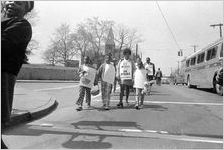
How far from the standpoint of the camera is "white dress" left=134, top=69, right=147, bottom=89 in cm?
981

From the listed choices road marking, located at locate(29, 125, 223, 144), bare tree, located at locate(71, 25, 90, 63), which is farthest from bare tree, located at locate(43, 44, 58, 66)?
road marking, located at locate(29, 125, 223, 144)

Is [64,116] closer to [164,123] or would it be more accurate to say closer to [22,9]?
[164,123]

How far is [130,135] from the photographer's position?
19.8ft

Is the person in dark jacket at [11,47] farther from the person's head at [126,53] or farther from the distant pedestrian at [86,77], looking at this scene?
the person's head at [126,53]

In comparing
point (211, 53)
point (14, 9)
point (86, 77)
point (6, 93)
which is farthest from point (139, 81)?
point (211, 53)

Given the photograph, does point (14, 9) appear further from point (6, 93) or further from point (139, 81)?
point (139, 81)

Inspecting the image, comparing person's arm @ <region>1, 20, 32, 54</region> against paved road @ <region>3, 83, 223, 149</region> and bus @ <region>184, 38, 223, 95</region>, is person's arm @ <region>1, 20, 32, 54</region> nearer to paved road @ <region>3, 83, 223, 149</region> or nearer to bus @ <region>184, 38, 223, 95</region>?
paved road @ <region>3, 83, 223, 149</region>

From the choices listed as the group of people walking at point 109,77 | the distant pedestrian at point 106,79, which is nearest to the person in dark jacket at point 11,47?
the group of people walking at point 109,77

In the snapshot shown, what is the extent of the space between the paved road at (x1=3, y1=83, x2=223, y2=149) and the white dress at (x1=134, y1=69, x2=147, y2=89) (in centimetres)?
72

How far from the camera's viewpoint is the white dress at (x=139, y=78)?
32.2 feet

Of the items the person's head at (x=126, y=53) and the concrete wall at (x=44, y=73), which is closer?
the person's head at (x=126, y=53)

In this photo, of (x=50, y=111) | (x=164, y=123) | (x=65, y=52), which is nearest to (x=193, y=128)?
(x=164, y=123)

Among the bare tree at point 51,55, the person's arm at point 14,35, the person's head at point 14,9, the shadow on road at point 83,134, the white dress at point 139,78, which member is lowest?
the shadow on road at point 83,134

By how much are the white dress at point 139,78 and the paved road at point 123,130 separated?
724 mm
